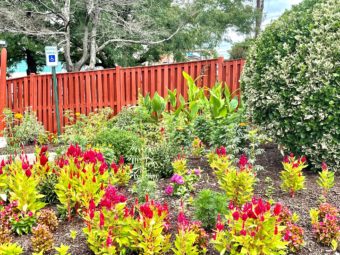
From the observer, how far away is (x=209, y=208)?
2.76m

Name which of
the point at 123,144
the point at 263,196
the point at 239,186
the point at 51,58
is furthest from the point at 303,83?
the point at 51,58

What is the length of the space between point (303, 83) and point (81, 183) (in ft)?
7.34

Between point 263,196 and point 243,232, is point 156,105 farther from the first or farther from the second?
point 243,232

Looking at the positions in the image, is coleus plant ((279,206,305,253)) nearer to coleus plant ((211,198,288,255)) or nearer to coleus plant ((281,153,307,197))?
coleus plant ((211,198,288,255))

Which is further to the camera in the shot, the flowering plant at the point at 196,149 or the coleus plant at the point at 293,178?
the flowering plant at the point at 196,149

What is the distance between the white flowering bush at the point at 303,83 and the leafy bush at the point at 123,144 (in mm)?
1294

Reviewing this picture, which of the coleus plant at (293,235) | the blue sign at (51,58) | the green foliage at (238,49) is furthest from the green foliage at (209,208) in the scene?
the green foliage at (238,49)

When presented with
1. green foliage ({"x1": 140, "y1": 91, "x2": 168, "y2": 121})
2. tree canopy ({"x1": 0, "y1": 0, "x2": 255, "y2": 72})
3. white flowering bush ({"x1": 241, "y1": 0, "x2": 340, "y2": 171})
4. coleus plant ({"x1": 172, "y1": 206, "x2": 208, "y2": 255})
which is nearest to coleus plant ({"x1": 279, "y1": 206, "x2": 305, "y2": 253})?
coleus plant ({"x1": 172, "y1": 206, "x2": 208, "y2": 255})

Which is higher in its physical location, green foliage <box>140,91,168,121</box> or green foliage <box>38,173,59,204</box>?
green foliage <box>140,91,168,121</box>

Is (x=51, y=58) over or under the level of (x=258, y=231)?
over

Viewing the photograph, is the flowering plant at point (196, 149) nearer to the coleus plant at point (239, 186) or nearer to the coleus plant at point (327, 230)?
the coleus plant at point (239, 186)

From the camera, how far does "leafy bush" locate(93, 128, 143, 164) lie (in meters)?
4.43

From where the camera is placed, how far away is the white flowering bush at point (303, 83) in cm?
381

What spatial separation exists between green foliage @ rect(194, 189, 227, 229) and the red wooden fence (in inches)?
192
